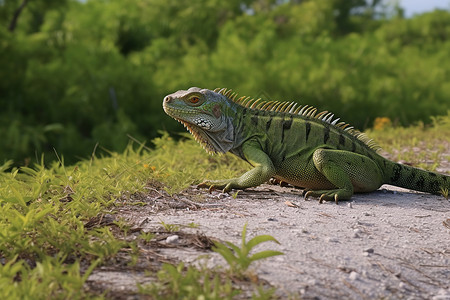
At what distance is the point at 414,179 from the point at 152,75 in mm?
11738

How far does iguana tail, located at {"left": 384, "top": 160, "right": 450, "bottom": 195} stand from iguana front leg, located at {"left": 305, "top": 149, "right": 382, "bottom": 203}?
0.75 feet

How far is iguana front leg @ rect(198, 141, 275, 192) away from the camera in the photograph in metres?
4.30

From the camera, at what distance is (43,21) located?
1906 cm

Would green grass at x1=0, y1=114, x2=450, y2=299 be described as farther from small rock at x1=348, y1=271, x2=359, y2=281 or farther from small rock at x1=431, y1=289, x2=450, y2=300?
small rock at x1=431, y1=289, x2=450, y2=300

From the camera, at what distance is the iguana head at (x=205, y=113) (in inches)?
177

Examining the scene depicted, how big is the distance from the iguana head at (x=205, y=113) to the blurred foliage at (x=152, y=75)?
22.1 ft

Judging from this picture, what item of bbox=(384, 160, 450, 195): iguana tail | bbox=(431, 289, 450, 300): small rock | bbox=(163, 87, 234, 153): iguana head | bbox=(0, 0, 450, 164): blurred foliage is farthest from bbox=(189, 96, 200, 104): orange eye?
bbox=(0, 0, 450, 164): blurred foliage

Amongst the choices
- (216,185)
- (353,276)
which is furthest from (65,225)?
(353,276)

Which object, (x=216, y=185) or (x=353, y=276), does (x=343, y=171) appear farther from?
(x=353, y=276)

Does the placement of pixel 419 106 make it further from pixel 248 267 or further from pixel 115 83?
pixel 248 267

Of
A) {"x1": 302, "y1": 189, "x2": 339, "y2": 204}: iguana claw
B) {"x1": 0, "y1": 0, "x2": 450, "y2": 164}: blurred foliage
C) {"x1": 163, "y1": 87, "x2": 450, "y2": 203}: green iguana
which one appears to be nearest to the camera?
{"x1": 302, "y1": 189, "x2": 339, "y2": 204}: iguana claw

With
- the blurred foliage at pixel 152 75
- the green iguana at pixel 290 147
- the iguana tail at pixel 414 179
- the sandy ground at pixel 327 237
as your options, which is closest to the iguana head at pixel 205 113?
the green iguana at pixel 290 147

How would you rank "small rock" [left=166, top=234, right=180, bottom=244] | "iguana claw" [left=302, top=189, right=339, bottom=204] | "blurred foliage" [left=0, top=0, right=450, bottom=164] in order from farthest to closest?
1. "blurred foliage" [left=0, top=0, right=450, bottom=164]
2. "iguana claw" [left=302, top=189, right=339, bottom=204]
3. "small rock" [left=166, top=234, right=180, bottom=244]

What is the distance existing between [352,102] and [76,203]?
11930mm
